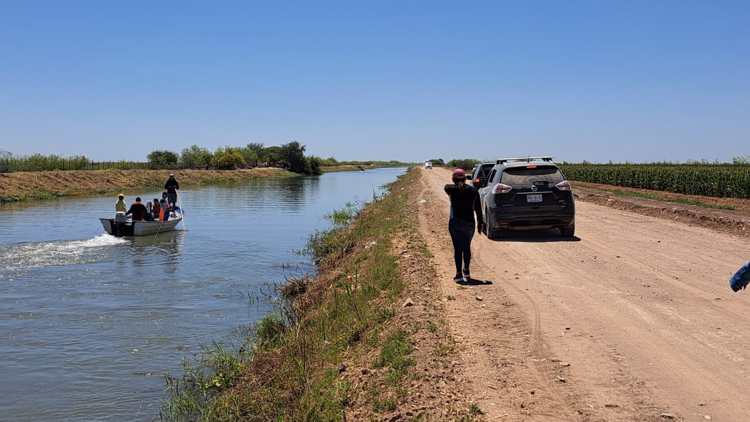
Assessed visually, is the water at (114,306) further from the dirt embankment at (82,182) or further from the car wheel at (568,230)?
the dirt embankment at (82,182)

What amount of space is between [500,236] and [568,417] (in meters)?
10.9

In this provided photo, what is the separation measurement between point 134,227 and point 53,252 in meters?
4.02

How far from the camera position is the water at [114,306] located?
26.6 feet

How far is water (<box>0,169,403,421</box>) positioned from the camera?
809 cm

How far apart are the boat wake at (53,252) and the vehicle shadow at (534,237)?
12.7 metres

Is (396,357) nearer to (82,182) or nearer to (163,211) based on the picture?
(163,211)

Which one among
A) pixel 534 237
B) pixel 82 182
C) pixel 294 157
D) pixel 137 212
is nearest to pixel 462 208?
pixel 534 237

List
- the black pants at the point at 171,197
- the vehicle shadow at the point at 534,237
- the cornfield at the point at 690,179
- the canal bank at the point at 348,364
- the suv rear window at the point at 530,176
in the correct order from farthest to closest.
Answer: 1. the cornfield at the point at 690,179
2. the black pants at the point at 171,197
3. the vehicle shadow at the point at 534,237
4. the suv rear window at the point at 530,176
5. the canal bank at the point at 348,364

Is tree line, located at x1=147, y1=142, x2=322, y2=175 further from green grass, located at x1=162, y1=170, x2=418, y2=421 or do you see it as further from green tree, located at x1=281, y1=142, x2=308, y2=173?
green grass, located at x1=162, y1=170, x2=418, y2=421

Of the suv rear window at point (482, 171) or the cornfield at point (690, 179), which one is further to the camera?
the cornfield at point (690, 179)

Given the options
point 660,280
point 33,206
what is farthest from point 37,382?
point 33,206

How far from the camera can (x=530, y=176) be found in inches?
558

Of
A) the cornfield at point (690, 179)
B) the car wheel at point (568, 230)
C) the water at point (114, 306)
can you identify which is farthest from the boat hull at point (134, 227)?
the cornfield at point (690, 179)

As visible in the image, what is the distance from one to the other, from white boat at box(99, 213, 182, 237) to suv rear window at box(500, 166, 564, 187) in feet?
51.2
